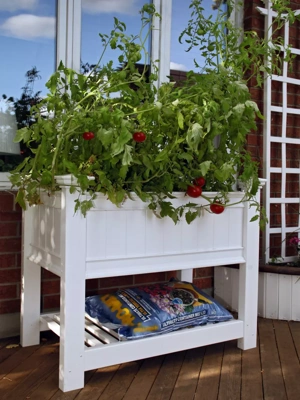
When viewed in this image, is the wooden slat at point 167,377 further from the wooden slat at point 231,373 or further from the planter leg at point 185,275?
the planter leg at point 185,275

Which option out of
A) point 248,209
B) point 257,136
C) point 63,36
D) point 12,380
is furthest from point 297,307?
point 63,36

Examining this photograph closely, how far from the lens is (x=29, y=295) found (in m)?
2.33

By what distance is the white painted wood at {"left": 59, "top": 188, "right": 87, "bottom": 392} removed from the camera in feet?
6.04

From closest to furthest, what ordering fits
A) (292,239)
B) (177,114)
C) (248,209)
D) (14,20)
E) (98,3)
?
(177,114) → (248,209) → (14,20) → (98,3) → (292,239)

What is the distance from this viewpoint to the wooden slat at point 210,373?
188 centimetres

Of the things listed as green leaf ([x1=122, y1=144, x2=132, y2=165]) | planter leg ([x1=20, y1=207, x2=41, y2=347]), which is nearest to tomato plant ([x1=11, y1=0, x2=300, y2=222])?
green leaf ([x1=122, y1=144, x2=132, y2=165])

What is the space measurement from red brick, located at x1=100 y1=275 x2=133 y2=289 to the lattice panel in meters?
0.90

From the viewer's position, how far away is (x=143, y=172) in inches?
77.5

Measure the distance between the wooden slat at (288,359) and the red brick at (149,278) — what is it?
68 centimetres

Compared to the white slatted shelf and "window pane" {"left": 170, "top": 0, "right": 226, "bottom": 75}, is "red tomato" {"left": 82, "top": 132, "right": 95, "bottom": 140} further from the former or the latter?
"window pane" {"left": 170, "top": 0, "right": 226, "bottom": 75}

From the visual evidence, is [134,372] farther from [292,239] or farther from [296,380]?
[292,239]

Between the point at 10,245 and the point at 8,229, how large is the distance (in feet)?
0.26

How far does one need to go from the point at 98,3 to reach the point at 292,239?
1.78 m

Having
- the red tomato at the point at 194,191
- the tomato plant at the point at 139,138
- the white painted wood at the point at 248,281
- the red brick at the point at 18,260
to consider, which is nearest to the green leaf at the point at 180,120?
the tomato plant at the point at 139,138
